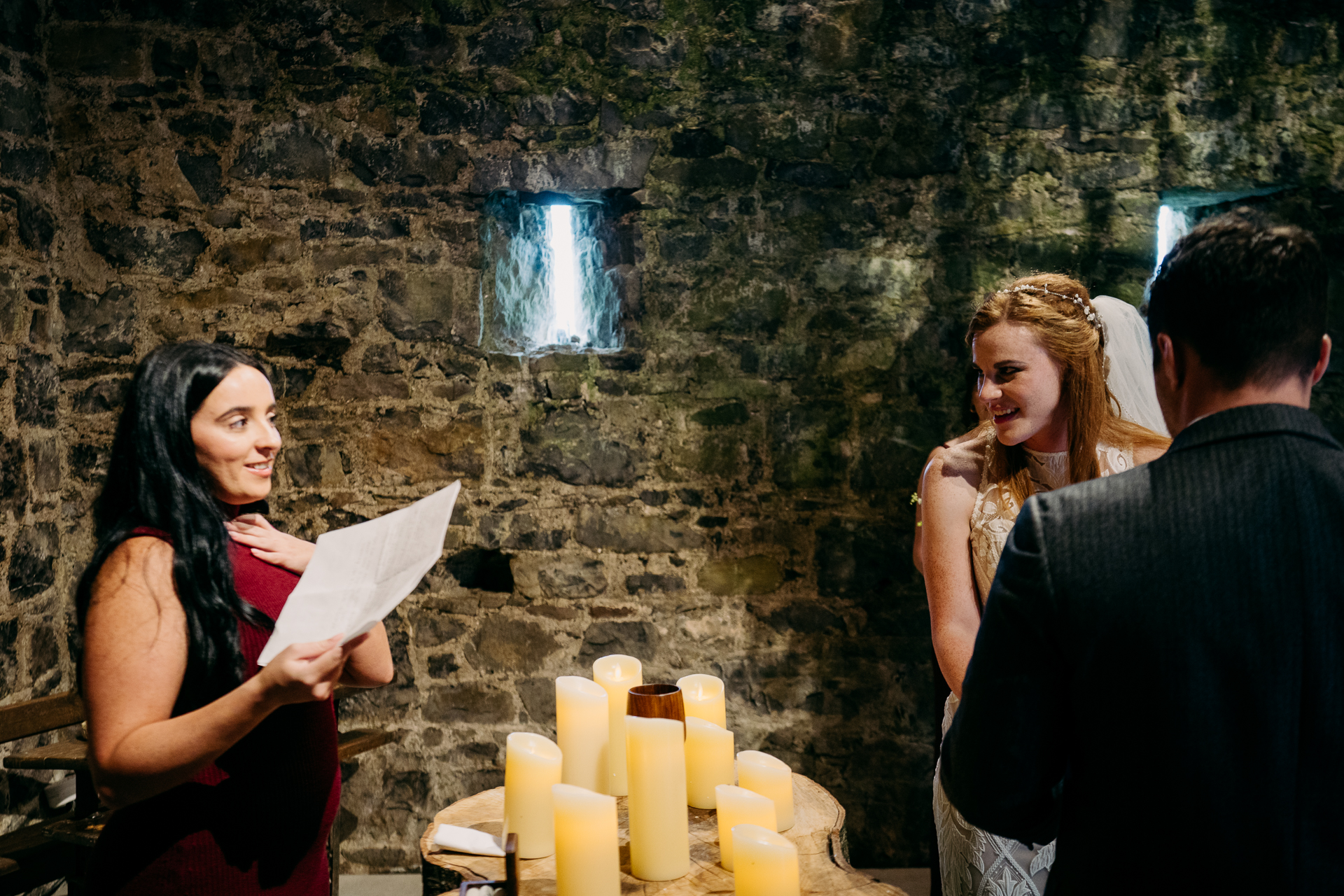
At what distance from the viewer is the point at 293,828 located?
125cm

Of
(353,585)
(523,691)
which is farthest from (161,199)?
(353,585)

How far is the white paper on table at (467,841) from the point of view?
1437 mm

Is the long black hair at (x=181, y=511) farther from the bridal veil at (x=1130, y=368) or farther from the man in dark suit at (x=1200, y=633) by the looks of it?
the bridal veil at (x=1130, y=368)

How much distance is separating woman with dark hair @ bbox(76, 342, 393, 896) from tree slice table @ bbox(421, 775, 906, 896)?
213 millimetres

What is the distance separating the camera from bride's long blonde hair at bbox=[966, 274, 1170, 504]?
167 cm

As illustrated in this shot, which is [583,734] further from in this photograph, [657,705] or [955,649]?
[955,649]

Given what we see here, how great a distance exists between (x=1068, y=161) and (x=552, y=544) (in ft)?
7.94

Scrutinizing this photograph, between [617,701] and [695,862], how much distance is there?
337 mm

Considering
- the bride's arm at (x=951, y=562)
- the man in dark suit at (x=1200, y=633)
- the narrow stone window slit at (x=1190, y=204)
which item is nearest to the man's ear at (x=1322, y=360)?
the man in dark suit at (x=1200, y=633)

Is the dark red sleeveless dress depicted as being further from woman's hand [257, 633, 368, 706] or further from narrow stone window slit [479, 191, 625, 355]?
narrow stone window slit [479, 191, 625, 355]

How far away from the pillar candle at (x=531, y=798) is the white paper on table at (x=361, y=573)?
376 mm

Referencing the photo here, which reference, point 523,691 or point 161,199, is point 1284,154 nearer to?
point 523,691

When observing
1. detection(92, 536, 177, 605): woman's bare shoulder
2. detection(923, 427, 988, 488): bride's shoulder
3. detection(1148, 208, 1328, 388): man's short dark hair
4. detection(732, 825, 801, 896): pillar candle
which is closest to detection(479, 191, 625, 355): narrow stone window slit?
detection(923, 427, 988, 488): bride's shoulder

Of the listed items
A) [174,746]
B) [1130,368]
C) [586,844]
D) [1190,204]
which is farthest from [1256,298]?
[1190,204]
